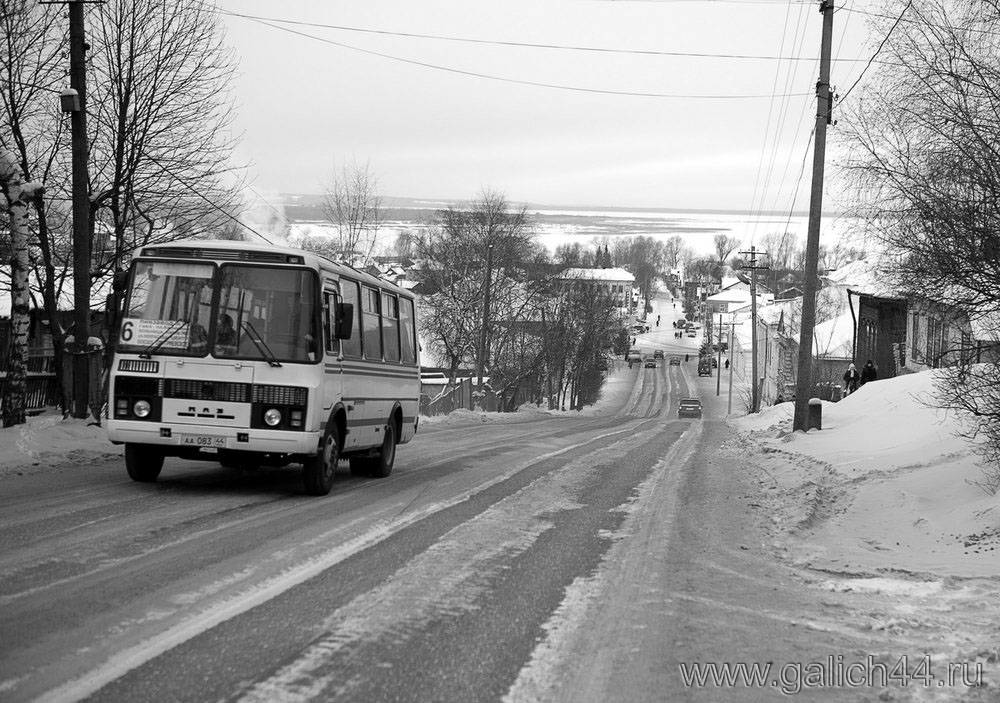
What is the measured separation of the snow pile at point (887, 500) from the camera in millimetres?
8852

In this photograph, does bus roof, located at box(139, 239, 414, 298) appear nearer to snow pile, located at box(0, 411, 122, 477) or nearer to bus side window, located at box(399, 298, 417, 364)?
snow pile, located at box(0, 411, 122, 477)

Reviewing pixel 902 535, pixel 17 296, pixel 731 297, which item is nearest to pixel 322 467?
pixel 902 535

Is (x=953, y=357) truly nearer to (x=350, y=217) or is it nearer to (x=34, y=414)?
(x=34, y=414)

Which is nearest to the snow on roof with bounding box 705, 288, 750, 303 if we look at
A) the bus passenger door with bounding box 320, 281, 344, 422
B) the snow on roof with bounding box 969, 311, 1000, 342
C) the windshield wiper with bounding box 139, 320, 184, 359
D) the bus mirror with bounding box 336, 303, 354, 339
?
the snow on roof with bounding box 969, 311, 1000, 342

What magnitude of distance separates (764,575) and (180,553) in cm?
442

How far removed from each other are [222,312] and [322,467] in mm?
2028

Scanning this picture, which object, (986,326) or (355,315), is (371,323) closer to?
(355,315)

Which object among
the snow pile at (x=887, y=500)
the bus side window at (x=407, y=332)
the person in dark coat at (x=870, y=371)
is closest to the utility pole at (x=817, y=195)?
the snow pile at (x=887, y=500)

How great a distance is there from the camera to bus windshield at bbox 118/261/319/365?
11.2 m

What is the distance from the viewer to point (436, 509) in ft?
35.2

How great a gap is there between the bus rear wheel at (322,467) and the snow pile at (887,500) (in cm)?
493

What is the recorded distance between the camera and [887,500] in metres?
12.0

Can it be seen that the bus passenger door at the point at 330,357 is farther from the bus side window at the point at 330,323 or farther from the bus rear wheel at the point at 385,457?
the bus rear wheel at the point at 385,457

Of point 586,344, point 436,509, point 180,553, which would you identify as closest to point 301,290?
point 436,509
